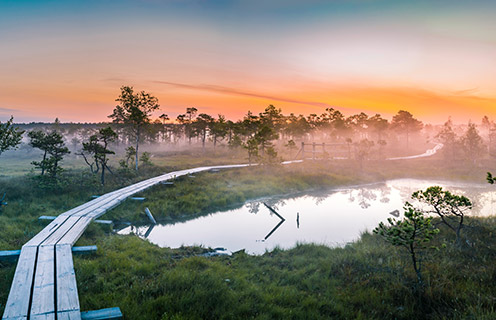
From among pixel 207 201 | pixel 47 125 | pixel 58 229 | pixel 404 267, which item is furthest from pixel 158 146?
pixel 404 267

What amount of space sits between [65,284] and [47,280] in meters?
0.53

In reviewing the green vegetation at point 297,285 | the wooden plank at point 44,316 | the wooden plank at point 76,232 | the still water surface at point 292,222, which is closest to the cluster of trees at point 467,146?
the still water surface at point 292,222

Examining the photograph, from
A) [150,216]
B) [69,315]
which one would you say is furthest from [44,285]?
[150,216]

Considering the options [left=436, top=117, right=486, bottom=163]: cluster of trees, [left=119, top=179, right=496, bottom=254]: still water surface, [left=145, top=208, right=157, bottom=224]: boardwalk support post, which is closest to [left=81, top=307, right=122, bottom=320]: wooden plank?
[left=119, top=179, right=496, bottom=254]: still water surface

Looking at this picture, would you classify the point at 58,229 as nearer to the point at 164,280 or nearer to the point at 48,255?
the point at 48,255

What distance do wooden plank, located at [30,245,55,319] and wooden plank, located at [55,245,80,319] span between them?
10 cm

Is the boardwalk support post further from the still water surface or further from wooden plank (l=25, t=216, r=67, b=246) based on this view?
wooden plank (l=25, t=216, r=67, b=246)

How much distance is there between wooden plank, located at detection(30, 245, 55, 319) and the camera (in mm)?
4723

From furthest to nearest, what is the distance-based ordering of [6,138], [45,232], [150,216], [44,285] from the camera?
1. [150,216]
2. [6,138]
3. [45,232]
4. [44,285]

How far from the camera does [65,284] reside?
5.59 m

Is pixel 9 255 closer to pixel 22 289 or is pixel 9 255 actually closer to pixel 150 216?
pixel 22 289

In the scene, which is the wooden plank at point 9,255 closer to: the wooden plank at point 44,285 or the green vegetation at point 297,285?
the wooden plank at point 44,285

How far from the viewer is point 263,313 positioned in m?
5.48

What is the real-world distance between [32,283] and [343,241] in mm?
11912
